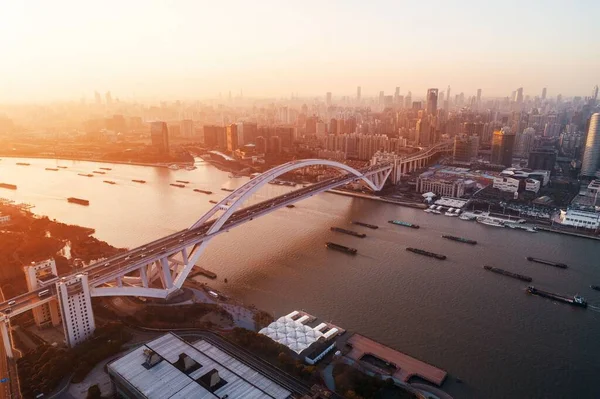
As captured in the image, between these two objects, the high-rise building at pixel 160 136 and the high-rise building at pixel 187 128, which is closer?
the high-rise building at pixel 160 136

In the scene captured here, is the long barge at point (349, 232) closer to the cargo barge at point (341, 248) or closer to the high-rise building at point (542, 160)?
the cargo barge at point (341, 248)

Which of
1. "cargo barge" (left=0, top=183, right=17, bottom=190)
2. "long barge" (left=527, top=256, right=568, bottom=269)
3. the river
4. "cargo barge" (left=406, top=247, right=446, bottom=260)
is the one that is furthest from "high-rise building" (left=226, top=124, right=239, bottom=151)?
"long barge" (left=527, top=256, right=568, bottom=269)

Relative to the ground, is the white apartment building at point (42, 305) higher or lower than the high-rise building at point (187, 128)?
lower

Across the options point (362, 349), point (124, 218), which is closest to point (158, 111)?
point (124, 218)

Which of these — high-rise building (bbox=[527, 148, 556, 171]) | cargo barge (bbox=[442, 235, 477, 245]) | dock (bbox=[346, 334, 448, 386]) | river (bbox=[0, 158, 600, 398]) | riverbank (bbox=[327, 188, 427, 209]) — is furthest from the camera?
high-rise building (bbox=[527, 148, 556, 171])

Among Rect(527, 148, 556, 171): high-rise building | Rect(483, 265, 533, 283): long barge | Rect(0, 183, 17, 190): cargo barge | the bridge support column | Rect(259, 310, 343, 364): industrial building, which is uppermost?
Rect(527, 148, 556, 171): high-rise building

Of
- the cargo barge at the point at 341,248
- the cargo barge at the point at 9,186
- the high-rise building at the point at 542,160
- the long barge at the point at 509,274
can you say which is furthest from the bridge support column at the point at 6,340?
the high-rise building at the point at 542,160

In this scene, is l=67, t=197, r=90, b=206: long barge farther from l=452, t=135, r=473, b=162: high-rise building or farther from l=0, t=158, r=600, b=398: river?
l=452, t=135, r=473, b=162: high-rise building
